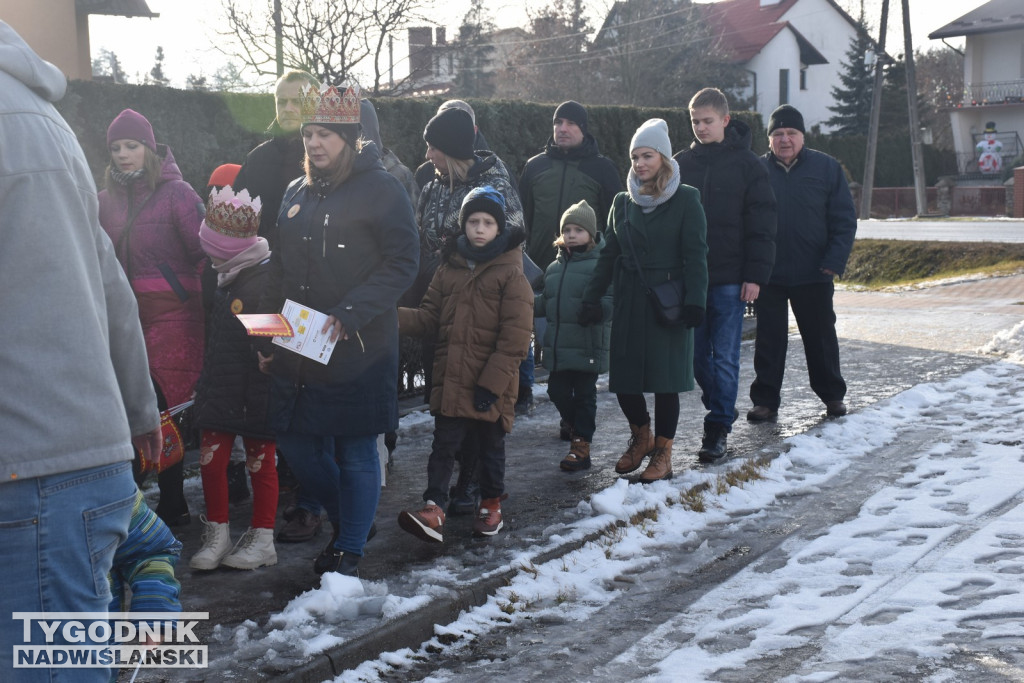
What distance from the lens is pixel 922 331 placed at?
42.4 ft

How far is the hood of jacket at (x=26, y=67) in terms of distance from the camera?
7.61ft

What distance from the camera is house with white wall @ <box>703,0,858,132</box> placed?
59344 millimetres

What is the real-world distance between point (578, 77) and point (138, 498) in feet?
151

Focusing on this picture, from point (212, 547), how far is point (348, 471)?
0.84m

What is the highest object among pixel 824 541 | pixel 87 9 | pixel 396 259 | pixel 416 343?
pixel 87 9

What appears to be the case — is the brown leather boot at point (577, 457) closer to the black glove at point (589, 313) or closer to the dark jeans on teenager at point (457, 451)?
the black glove at point (589, 313)

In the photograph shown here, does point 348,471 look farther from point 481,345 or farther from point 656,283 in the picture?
point 656,283

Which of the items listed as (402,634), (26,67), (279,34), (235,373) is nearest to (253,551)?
(235,373)

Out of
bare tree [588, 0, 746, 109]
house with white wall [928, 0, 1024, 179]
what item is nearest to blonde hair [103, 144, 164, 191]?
bare tree [588, 0, 746, 109]

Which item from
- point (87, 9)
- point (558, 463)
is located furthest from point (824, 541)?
point (87, 9)

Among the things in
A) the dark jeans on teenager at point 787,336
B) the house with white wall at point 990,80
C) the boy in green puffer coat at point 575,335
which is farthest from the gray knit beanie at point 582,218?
the house with white wall at point 990,80

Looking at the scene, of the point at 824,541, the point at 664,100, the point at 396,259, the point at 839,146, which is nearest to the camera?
the point at 396,259

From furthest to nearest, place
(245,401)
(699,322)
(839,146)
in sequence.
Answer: (839,146) → (699,322) → (245,401)

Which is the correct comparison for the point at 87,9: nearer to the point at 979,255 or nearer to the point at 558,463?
the point at 558,463
